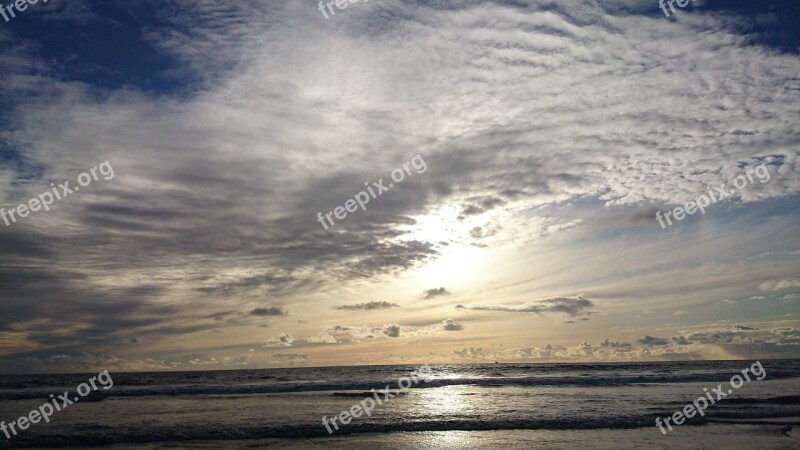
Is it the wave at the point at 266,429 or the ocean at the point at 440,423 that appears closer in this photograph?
the ocean at the point at 440,423

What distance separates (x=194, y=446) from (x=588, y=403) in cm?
2459

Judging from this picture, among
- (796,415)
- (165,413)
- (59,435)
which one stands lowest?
(796,415)

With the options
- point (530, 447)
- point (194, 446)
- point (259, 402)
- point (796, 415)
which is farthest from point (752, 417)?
point (259, 402)

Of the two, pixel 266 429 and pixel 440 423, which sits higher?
pixel 266 429

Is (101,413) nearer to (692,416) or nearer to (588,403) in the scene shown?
(588,403)

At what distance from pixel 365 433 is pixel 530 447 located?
301 inches

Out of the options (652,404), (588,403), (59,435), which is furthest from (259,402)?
(652,404)

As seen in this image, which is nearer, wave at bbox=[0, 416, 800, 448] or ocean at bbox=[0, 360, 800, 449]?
ocean at bbox=[0, 360, 800, 449]

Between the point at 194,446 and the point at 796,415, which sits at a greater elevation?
the point at 194,446

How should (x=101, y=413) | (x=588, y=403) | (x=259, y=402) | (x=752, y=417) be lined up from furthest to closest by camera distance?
1. (x=259, y=402)
2. (x=588, y=403)
3. (x=101, y=413)
4. (x=752, y=417)

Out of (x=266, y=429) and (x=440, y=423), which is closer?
(x=266, y=429)

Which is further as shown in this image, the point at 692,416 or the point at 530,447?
the point at 692,416

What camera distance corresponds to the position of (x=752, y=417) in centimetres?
2375

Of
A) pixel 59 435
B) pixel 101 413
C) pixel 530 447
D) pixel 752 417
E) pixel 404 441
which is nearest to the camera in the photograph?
pixel 530 447
